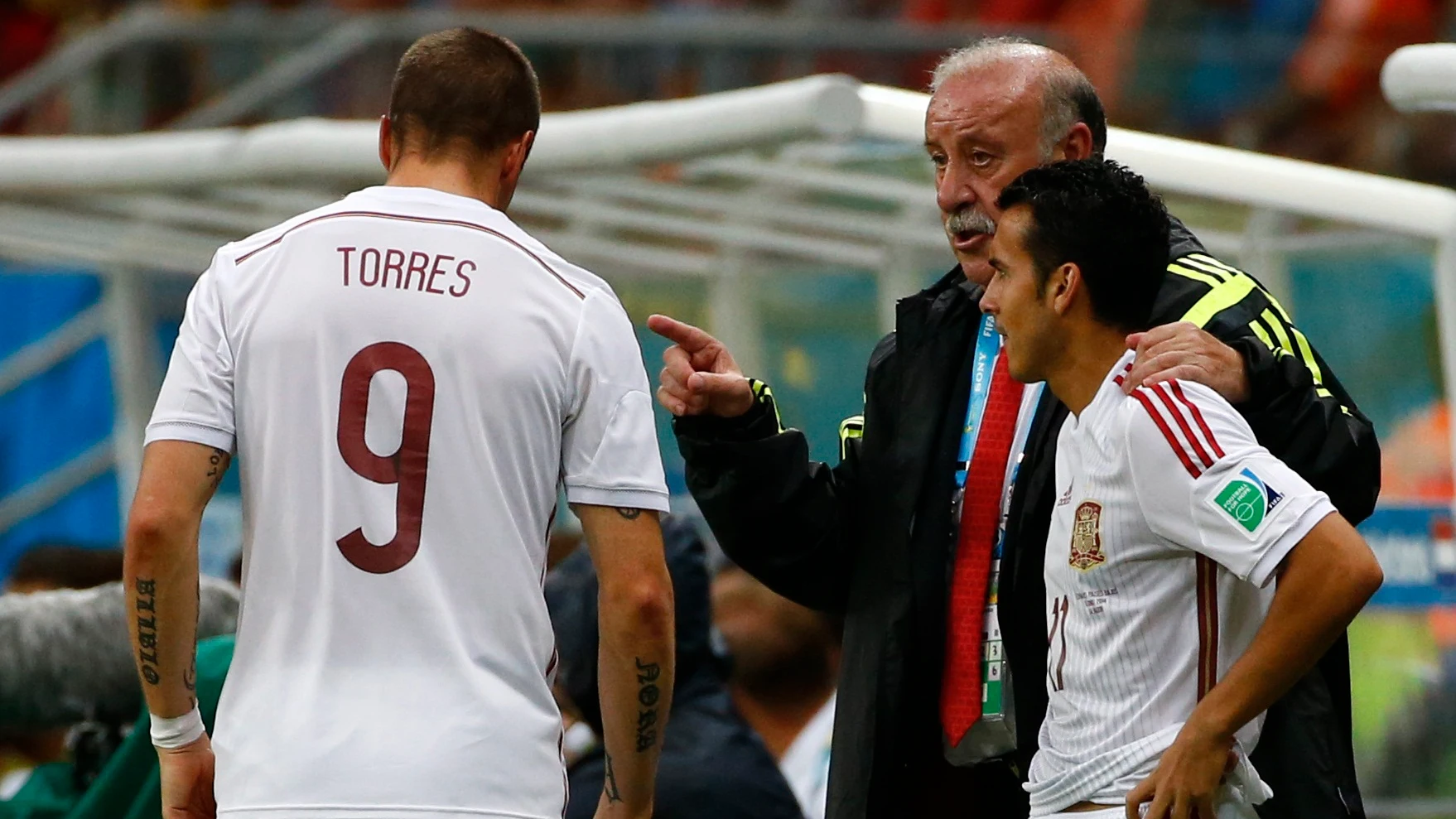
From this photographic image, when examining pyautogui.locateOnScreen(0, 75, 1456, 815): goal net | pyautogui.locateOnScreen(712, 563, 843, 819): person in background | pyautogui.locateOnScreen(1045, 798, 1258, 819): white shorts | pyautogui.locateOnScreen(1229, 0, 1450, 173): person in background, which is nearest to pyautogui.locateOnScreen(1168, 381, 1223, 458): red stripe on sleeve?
pyautogui.locateOnScreen(1045, 798, 1258, 819): white shorts

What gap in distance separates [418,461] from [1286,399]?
1231 millimetres

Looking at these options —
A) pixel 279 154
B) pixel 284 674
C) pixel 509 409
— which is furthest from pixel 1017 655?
pixel 279 154

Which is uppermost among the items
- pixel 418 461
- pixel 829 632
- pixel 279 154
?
pixel 418 461

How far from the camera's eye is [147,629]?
3215mm

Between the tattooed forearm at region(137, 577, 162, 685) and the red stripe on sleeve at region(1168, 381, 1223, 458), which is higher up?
the red stripe on sleeve at region(1168, 381, 1223, 458)

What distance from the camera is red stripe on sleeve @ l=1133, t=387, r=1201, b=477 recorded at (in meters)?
2.99

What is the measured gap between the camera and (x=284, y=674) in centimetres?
320

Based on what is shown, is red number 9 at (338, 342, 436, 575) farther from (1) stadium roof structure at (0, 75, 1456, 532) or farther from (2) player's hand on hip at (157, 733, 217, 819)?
(1) stadium roof structure at (0, 75, 1456, 532)

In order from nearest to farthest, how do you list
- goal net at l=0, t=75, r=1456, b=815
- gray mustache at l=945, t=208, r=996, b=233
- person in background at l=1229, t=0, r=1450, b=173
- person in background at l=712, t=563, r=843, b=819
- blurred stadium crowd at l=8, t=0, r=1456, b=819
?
gray mustache at l=945, t=208, r=996, b=233 < blurred stadium crowd at l=8, t=0, r=1456, b=819 < goal net at l=0, t=75, r=1456, b=815 < person in background at l=712, t=563, r=843, b=819 < person in background at l=1229, t=0, r=1450, b=173

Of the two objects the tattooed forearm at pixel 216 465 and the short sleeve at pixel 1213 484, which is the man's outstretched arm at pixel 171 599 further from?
the short sleeve at pixel 1213 484

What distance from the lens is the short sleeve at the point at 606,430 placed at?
3.30 m

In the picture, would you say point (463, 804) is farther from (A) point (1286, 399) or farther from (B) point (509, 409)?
(A) point (1286, 399)

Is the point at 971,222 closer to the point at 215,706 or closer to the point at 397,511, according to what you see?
the point at 397,511

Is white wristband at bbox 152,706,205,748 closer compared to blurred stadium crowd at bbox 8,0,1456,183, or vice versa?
white wristband at bbox 152,706,205,748
